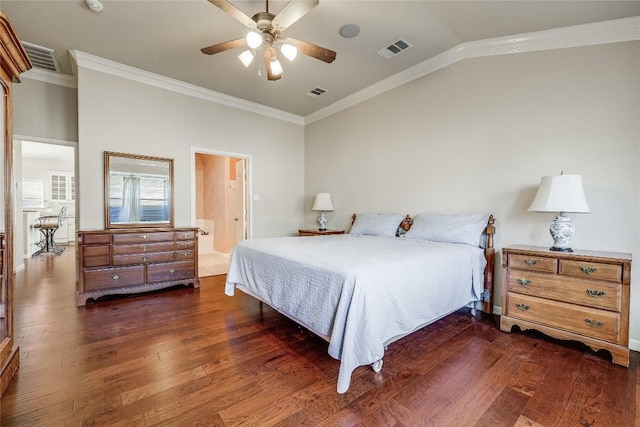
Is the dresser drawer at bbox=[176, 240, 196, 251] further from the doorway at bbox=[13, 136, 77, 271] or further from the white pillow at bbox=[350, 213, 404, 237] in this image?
the doorway at bbox=[13, 136, 77, 271]

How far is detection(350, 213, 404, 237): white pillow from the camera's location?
363cm

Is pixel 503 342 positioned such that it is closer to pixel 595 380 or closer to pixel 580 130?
pixel 595 380

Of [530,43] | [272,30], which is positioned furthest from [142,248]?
[530,43]

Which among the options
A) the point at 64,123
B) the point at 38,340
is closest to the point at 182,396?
the point at 38,340

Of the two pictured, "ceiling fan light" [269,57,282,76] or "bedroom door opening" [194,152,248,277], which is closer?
"ceiling fan light" [269,57,282,76]

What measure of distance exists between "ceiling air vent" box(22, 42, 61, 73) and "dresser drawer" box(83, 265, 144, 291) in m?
2.53

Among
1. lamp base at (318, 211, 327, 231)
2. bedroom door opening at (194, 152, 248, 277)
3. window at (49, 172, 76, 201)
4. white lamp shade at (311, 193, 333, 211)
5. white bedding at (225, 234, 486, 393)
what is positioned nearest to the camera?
white bedding at (225, 234, 486, 393)

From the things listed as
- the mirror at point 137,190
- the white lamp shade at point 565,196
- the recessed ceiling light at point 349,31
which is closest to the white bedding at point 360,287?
the white lamp shade at point 565,196

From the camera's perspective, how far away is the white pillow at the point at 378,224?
3629 mm

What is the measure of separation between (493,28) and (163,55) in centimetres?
359

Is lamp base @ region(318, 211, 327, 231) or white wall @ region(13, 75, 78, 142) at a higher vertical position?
white wall @ region(13, 75, 78, 142)

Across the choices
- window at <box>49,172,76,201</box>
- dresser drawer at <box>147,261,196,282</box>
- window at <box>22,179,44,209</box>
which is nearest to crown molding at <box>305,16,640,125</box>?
dresser drawer at <box>147,261,196,282</box>

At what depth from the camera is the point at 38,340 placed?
2.23 m

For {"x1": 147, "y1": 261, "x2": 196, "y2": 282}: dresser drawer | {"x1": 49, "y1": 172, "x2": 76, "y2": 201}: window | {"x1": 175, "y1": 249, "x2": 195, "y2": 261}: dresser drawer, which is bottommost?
{"x1": 147, "y1": 261, "x2": 196, "y2": 282}: dresser drawer
